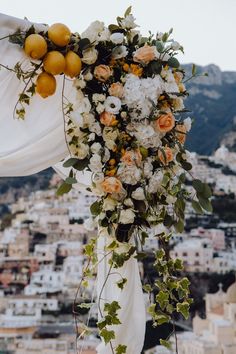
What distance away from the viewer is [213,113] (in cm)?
3253

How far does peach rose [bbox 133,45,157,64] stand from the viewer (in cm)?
164

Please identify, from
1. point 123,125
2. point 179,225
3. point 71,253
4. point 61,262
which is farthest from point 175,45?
point 71,253

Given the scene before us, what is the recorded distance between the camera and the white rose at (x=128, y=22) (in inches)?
66.8

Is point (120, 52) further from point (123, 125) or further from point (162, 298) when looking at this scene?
point (162, 298)

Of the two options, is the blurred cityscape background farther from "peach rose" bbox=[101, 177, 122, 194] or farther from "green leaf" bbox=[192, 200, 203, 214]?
"peach rose" bbox=[101, 177, 122, 194]

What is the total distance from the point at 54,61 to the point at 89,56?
0.34 ft

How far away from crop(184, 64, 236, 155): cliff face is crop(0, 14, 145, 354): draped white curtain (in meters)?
25.8

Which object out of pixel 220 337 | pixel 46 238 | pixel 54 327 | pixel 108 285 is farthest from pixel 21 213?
pixel 108 285

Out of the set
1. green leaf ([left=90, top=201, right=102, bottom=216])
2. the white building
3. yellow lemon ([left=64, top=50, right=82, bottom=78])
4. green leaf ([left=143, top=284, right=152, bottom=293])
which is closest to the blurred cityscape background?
the white building

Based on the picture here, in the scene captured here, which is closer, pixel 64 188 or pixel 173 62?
pixel 64 188

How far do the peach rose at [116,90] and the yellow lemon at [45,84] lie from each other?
150mm

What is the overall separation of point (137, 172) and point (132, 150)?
7cm

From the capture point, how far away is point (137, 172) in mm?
1577

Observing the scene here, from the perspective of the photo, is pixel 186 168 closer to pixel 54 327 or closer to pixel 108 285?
pixel 108 285
